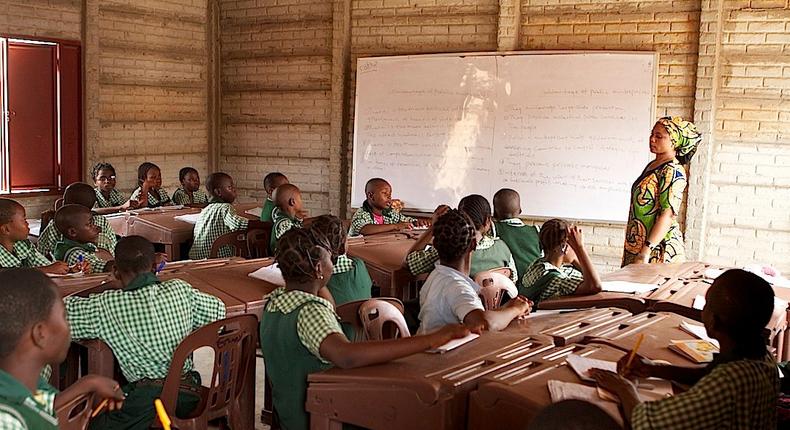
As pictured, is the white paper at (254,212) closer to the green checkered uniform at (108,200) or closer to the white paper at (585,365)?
the green checkered uniform at (108,200)

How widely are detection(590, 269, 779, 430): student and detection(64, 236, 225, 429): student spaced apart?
1.65 m

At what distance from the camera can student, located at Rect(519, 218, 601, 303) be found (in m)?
3.80

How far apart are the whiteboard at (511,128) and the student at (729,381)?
207 inches

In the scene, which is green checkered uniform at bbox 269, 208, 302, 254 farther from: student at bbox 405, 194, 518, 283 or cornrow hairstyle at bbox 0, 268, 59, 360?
cornrow hairstyle at bbox 0, 268, 59, 360

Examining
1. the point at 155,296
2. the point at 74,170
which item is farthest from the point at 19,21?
the point at 155,296

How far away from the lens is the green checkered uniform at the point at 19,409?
167cm

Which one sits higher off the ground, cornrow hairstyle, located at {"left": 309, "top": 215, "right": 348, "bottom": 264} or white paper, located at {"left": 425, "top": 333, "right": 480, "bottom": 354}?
cornrow hairstyle, located at {"left": 309, "top": 215, "right": 348, "bottom": 264}

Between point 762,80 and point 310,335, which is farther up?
point 762,80

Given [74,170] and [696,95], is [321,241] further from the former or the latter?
[74,170]

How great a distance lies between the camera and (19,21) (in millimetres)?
7824

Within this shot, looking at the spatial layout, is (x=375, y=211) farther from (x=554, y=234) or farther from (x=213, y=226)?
(x=554, y=234)

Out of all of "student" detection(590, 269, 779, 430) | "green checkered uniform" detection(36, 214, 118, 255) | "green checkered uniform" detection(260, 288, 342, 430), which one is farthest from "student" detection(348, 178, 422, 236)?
"student" detection(590, 269, 779, 430)

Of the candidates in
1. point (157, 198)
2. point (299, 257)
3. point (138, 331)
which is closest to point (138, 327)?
point (138, 331)

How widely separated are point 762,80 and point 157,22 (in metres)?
6.18
